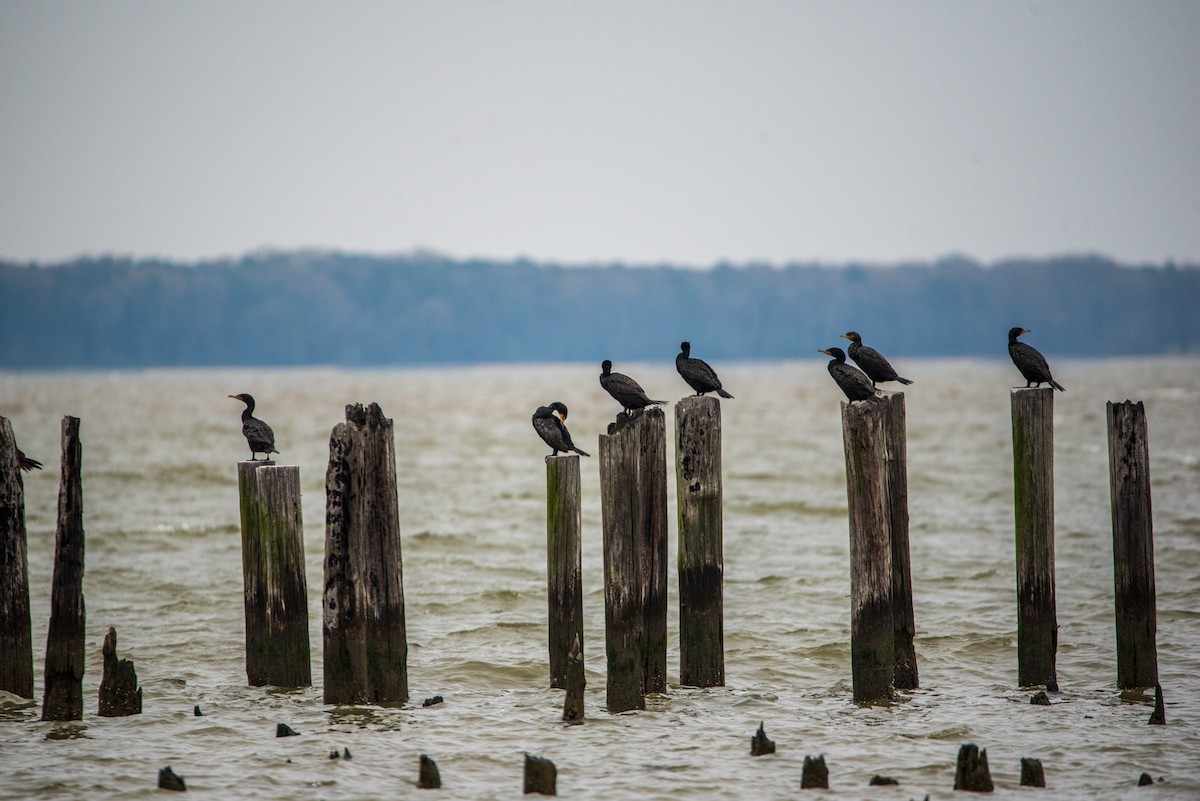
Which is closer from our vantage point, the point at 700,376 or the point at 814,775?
the point at 814,775

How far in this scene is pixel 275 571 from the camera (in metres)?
8.91

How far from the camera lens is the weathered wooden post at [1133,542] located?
8.89 metres

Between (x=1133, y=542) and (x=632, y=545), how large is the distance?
3746 mm

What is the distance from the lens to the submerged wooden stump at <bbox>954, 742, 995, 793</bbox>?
7219 mm

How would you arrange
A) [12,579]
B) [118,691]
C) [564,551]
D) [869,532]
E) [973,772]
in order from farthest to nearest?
1. [564,551]
2. [118,691]
3. [869,532]
4. [12,579]
5. [973,772]

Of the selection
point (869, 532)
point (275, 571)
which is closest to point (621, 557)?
point (869, 532)

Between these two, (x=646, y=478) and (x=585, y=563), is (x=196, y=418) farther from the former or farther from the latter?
(x=646, y=478)

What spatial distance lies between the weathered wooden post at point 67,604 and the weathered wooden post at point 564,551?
10.7 feet

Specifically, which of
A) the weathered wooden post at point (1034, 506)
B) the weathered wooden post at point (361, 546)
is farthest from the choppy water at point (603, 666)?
the weathered wooden post at point (1034, 506)

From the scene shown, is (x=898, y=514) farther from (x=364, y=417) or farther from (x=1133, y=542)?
(x=364, y=417)

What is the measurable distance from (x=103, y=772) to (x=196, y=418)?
53.3 metres

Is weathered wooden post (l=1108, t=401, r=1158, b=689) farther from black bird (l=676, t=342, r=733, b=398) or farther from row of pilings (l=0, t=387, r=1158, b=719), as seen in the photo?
black bird (l=676, t=342, r=733, b=398)

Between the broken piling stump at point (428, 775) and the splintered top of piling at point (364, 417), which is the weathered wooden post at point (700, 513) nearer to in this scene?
the splintered top of piling at point (364, 417)

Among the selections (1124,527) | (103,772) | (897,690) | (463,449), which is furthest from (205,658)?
(463,449)
